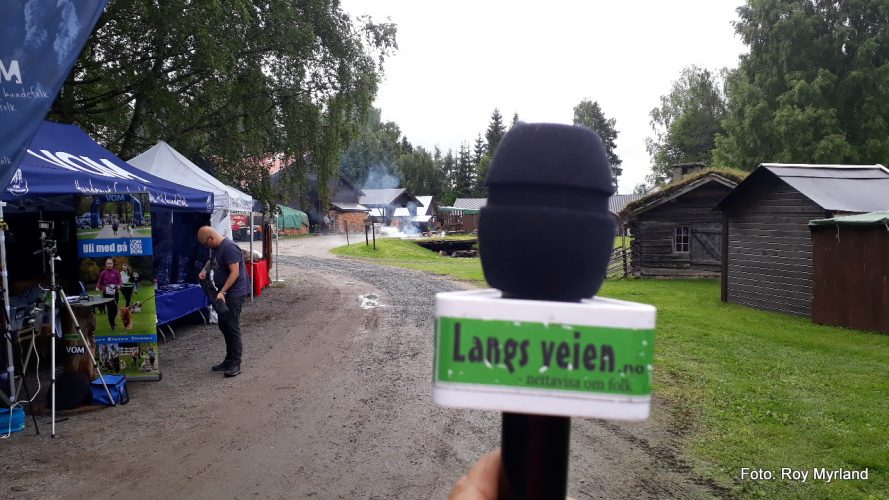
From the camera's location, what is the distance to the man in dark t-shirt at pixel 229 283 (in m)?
8.14

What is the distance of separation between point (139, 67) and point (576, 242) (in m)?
14.2

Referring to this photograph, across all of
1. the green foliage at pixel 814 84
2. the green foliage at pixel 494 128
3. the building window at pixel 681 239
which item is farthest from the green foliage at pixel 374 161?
the building window at pixel 681 239

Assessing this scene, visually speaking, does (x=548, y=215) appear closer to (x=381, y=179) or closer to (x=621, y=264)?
(x=621, y=264)

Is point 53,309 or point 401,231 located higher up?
point 401,231

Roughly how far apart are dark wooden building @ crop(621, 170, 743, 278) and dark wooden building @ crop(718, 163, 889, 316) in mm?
6272

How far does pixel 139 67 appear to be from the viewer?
42.2 feet

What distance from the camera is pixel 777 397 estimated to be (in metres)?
7.06

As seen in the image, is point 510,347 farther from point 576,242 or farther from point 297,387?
point 297,387

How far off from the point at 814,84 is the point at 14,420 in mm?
38576

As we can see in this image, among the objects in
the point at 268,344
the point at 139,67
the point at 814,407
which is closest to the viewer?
the point at 814,407

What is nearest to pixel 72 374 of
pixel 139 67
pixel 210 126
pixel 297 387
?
pixel 297 387

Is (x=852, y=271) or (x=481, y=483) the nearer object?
(x=481, y=483)

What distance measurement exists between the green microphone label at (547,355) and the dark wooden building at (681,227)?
2326 centimetres

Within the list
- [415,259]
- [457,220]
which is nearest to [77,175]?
[415,259]
